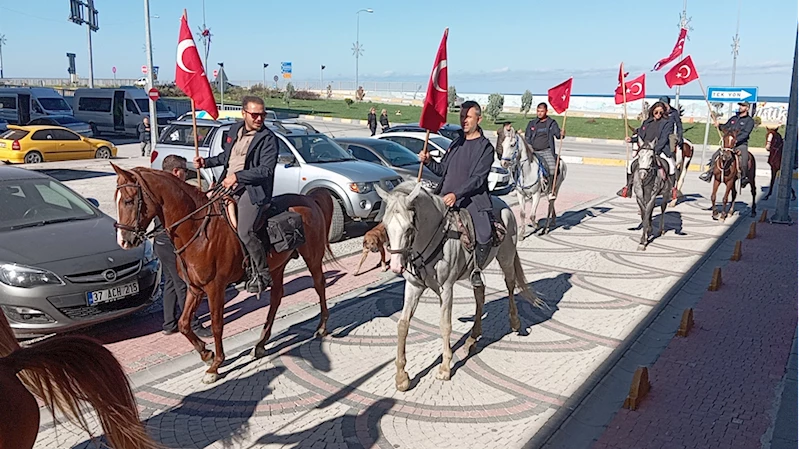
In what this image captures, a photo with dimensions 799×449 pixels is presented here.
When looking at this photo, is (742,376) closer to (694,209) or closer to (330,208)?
(330,208)

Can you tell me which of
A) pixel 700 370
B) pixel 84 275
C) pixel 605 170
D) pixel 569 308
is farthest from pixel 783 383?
pixel 605 170

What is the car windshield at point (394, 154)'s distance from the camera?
1575cm

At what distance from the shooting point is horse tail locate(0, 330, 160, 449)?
275 centimetres

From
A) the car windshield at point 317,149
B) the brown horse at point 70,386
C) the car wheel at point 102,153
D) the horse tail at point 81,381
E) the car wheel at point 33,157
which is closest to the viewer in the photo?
the brown horse at point 70,386

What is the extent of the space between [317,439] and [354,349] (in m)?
1.99

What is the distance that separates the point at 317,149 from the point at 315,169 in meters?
1.09

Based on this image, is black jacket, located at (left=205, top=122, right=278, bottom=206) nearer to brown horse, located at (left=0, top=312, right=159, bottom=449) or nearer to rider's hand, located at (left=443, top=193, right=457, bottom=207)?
rider's hand, located at (left=443, top=193, right=457, bottom=207)

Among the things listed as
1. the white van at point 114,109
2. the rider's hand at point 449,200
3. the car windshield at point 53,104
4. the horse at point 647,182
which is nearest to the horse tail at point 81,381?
the rider's hand at point 449,200

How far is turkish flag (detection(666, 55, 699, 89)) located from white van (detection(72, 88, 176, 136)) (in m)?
25.7

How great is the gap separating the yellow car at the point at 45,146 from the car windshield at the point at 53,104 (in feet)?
34.5

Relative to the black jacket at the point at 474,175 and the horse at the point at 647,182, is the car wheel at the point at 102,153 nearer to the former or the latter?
the horse at the point at 647,182

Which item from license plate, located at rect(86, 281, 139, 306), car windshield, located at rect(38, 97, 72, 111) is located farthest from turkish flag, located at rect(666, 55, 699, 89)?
car windshield, located at rect(38, 97, 72, 111)

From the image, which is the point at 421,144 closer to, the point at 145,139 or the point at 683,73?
the point at 683,73

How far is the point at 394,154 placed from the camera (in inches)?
631
